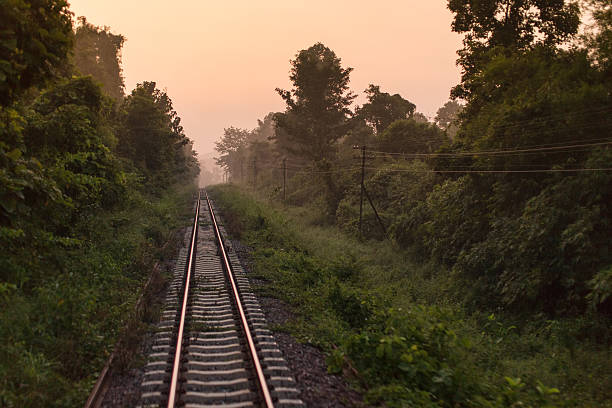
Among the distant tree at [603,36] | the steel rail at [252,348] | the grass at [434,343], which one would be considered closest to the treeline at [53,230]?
the steel rail at [252,348]

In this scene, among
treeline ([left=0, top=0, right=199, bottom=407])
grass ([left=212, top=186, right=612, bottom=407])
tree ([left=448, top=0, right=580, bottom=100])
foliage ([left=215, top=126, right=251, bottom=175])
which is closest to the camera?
treeline ([left=0, top=0, right=199, bottom=407])

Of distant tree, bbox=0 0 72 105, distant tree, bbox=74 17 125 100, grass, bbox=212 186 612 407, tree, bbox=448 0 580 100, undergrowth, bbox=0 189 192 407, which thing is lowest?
grass, bbox=212 186 612 407

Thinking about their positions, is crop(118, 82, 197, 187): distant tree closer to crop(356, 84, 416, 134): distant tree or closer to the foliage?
crop(356, 84, 416, 134): distant tree

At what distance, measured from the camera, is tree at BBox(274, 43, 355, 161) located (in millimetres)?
40688

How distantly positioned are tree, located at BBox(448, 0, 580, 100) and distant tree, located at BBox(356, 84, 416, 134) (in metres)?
25.4

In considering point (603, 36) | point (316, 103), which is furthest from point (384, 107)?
point (603, 36)

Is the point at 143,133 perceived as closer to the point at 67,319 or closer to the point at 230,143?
the point at 67,319

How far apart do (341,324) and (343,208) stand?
67.9 feet

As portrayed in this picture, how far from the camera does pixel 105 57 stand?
50.8 meters

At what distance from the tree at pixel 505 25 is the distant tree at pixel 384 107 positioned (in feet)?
83.4

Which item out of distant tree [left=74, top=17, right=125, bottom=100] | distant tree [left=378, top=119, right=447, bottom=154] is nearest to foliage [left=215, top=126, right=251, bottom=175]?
distant tree [left=74, top=17, right=125, bottom=100]

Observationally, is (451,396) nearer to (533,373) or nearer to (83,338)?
(533,373)

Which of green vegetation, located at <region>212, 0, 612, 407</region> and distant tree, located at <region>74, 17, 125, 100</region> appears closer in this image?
green vegetation, located at <region>212, 0, 612, 407</region>

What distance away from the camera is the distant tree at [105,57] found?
42.0 meters
